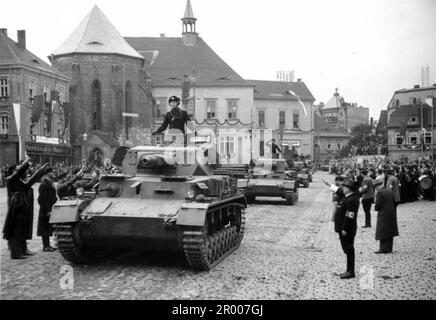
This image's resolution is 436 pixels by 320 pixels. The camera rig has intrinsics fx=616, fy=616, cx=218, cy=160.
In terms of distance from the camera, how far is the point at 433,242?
13.3 metres

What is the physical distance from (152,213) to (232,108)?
56989 mm

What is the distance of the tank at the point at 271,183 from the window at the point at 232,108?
139 feet

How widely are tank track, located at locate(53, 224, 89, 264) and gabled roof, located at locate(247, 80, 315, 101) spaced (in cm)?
6281

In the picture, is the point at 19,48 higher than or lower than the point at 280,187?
higher

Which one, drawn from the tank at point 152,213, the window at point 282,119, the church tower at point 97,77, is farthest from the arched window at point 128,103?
the tank at point 152,213

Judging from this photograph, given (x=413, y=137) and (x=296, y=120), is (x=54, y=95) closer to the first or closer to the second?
(x=413, y=137)

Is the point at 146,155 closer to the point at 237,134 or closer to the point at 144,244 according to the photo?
the point at 144,244

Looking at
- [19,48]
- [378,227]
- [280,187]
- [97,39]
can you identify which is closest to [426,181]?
[280,187]

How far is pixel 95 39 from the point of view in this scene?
2255 inches

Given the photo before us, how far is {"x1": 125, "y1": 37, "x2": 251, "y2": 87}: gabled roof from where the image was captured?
217 feet

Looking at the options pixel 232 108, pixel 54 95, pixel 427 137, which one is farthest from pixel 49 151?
pixel 232 108

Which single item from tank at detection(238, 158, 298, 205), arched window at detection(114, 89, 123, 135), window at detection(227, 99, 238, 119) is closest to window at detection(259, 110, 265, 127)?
window at detection(227, 99, 238, 119)

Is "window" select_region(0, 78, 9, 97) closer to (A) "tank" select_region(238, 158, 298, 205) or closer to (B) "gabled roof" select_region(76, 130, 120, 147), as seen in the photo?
(B) "gabled roof" select_region(76, 130, 120, 147)
